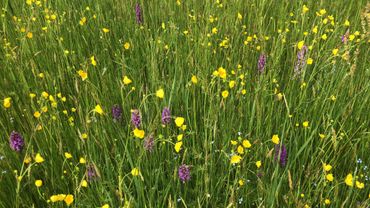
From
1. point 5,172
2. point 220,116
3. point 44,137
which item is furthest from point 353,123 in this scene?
point 5,172

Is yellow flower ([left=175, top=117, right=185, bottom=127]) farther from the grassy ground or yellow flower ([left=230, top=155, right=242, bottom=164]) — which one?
yellow flower ([left=230, top=155, right=242, bottom=164])

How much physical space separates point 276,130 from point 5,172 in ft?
4.07

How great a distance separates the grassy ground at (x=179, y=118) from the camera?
1.57 metres

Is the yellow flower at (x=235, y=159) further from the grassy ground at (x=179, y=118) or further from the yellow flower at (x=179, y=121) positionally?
the yellow flower at (x=179, y=121)

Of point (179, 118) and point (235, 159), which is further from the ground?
point (179, 118)

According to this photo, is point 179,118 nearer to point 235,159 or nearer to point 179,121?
point 179,121

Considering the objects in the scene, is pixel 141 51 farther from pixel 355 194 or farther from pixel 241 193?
pixel 355 194

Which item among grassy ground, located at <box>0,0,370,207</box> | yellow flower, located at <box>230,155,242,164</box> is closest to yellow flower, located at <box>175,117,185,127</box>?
grassy ground, located at <box>0,0,370,207</box>

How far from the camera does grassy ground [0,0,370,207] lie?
1.57 m

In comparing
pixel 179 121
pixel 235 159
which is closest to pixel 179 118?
pixel 179 121

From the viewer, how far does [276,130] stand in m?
1.91

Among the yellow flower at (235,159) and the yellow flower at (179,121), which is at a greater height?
the yellow flower at (179,121)

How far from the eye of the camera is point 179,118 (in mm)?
1516

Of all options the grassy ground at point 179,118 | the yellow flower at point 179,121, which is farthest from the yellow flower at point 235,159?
the yellow flower at point 179,121
